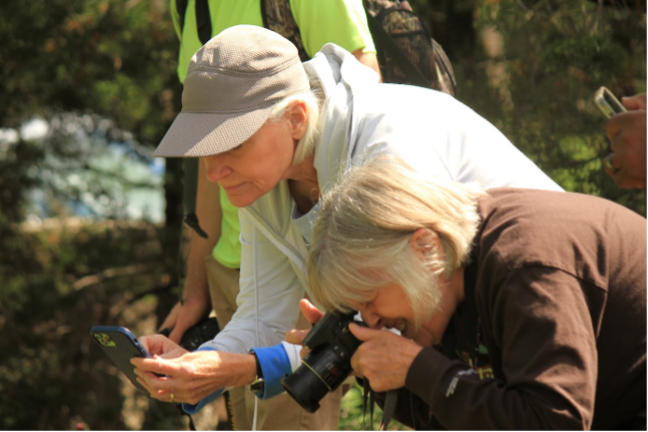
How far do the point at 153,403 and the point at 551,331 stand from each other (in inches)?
142

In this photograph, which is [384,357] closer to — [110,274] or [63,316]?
[63,316]

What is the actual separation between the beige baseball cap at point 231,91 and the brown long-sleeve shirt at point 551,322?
2.25 feet

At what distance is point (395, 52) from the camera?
2.95m

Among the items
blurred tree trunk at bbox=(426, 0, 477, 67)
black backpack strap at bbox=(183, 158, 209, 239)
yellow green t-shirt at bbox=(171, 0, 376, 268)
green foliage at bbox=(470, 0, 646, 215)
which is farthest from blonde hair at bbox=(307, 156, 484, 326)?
blurred tree trunk at bbox=(426, 0, 477, 67)

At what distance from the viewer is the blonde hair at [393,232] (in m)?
1.82

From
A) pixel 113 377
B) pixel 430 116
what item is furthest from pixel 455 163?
pixel 113 377

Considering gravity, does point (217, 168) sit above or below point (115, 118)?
above

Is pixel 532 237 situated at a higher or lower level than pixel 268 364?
higher

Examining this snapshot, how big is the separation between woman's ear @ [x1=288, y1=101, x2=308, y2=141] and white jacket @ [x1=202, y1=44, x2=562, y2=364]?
5cm

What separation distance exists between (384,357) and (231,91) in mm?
817

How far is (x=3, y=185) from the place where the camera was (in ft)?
18.9

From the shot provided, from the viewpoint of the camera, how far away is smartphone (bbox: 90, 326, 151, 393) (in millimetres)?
2311

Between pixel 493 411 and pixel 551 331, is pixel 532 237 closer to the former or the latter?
pixel 551 331

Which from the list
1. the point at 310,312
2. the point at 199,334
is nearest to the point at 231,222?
the point at 199,334
